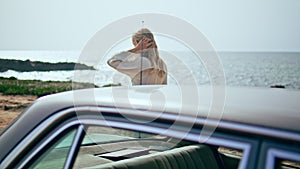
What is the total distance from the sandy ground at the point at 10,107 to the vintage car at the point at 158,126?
10.7m

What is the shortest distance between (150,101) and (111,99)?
0.19 m

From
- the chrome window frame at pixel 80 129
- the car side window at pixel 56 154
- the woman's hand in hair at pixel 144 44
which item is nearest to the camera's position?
the chrome window frame at pixel 80 129

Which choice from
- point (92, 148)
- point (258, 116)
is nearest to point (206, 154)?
point (92, 148)

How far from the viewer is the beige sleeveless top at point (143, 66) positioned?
13.1ft

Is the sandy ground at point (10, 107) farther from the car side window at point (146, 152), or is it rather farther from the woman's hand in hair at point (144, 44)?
the car side window at point (146, 152)

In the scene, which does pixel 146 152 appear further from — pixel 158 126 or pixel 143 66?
pixel 143 66

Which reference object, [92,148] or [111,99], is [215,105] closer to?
[111,99]

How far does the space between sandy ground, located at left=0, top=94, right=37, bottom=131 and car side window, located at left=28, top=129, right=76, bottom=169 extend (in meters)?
10.7

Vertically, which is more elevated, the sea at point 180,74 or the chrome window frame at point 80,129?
the sea at point 180,74

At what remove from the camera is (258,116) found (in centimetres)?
126

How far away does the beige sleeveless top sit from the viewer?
3996 mm

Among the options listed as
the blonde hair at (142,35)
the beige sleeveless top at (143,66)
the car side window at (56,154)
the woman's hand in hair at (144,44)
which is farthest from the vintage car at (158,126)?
the blonde hair at (142,35)

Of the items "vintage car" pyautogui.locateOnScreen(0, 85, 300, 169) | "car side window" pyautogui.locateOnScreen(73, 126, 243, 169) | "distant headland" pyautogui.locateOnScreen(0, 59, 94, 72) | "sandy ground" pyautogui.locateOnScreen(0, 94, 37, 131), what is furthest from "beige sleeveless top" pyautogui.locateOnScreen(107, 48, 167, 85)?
"distant headland" pyautogui.locateOnScreen(0, 59, 94, 72)

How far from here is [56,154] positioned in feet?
5.88
